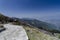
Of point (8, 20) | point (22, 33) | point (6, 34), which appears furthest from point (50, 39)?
point (8, 20)

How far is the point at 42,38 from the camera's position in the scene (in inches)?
507

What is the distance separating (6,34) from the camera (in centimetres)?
1217

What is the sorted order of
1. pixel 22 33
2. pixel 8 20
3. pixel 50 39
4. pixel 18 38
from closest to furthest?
pixel 18 38 → pixel 22 33 → pixel 50 39 → pixel 8 20

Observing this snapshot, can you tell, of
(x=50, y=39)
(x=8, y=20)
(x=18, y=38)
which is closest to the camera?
(x=18, y=38)

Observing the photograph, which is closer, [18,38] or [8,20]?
[18,38]

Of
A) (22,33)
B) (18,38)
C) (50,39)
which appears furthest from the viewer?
(50,39)

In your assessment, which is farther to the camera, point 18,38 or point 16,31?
point 16,31

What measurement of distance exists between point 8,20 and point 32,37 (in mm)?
6456

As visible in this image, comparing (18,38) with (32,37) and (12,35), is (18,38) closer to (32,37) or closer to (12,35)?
(12,35)

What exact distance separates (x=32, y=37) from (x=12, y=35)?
4.69 ft

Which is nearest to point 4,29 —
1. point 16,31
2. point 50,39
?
point 16,31

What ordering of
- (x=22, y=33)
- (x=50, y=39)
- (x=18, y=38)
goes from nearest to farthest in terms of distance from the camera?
(x=18, y=38) < (x=22, y=33) < (x=50, y=39)

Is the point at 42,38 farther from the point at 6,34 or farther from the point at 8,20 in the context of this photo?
the point at 8,20

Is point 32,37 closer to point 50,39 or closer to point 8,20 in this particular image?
point 50,39
